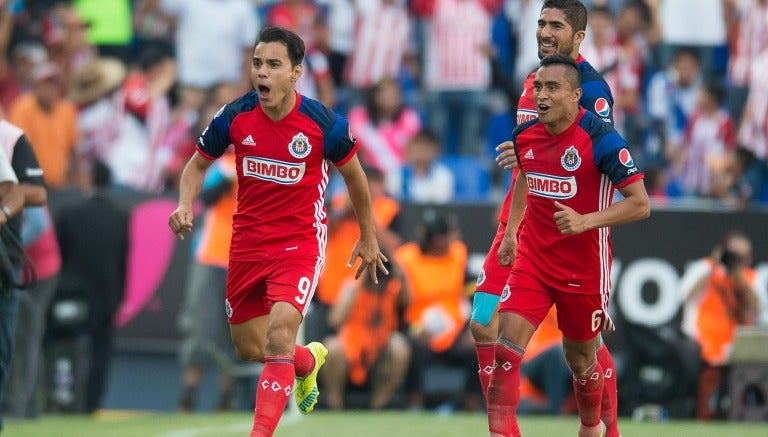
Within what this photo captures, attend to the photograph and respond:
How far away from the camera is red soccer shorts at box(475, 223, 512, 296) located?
926cm

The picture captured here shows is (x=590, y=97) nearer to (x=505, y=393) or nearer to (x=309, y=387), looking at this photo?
(x=505, y=393)

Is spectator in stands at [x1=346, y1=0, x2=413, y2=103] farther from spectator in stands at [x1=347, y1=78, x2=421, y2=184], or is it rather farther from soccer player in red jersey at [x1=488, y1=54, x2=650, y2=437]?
soccer player in red jersey at [x1=488, y1=54, x2=650, y2=437]

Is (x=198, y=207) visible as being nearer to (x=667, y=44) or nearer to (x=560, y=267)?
(x=667, y=44)

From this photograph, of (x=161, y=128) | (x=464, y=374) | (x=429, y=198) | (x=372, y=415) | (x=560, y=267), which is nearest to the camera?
(x=560, y=267)

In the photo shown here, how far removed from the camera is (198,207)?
16.0 m

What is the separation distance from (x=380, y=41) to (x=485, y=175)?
2.28 m

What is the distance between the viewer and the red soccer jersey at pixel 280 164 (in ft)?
29.5

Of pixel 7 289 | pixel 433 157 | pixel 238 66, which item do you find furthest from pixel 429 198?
pixel 7 289

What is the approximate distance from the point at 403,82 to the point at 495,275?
9.67 meters

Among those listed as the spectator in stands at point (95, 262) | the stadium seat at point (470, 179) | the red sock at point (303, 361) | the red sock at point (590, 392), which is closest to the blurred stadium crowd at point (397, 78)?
the stadium seat at point (470, 179)

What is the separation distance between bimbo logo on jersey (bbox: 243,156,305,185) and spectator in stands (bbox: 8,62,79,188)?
869cm

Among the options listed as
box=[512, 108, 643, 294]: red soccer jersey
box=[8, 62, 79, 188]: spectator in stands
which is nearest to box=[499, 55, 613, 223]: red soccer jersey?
box=[512, 108, 643, 294]: red soccer jersey

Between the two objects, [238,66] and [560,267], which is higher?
[238,66]

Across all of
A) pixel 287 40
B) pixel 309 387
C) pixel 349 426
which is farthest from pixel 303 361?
pixel 349 426
